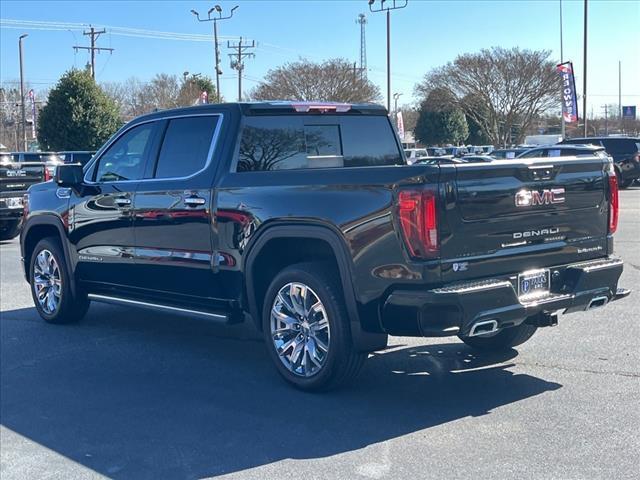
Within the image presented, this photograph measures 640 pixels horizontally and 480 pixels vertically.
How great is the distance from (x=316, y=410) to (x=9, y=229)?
12468mm

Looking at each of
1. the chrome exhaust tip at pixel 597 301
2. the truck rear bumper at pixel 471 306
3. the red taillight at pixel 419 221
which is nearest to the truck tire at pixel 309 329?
the truck rear bumper at pixel 471 306

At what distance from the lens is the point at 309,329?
19.4 ft

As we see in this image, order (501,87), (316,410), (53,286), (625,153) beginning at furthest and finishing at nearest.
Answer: (501,87), (625,153), (53,286), (316,410)

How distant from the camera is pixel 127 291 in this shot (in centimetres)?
761

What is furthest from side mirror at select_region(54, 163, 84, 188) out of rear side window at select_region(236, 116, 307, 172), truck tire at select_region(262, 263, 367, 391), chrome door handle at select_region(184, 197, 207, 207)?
truck tire at select_region(262, 263, 367, 391)

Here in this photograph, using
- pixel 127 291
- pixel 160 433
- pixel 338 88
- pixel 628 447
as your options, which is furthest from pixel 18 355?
pixel 338 88

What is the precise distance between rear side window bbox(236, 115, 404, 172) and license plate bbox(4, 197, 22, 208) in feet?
33.1

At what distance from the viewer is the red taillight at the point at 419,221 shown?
5.11 m

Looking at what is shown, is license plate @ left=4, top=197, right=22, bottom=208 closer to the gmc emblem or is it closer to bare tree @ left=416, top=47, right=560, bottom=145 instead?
the gmc emblem

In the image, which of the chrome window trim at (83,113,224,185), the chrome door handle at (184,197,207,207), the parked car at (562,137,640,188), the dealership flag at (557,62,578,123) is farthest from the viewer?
the dealership flag at (557,62,578,123)

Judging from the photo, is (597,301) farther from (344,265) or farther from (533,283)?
(344,265)

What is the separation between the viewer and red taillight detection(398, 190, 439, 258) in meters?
5.11

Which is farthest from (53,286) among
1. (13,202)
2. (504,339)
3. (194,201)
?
(13,202)

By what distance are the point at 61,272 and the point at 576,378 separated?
16.0 feet
